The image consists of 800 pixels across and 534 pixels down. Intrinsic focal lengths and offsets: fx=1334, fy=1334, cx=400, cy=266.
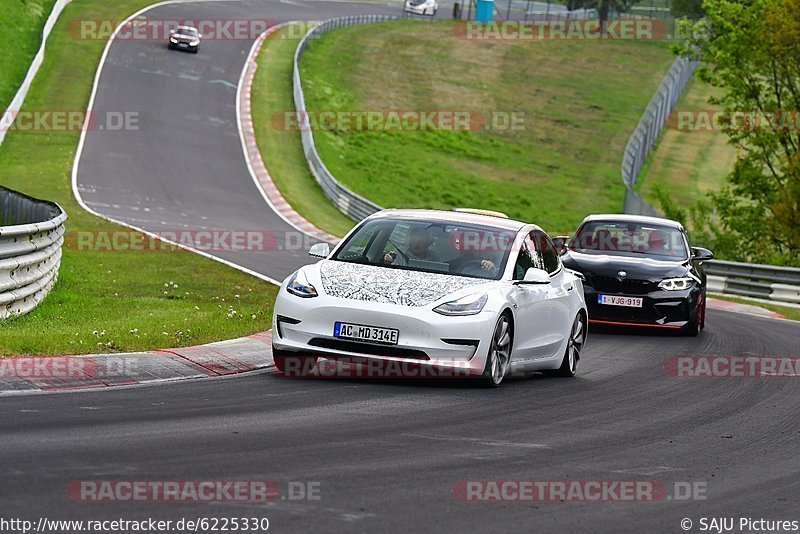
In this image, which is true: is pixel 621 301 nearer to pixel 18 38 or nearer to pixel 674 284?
pixel 674 284

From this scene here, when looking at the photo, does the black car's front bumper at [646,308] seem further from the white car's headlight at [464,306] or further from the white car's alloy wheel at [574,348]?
the white car's headlight at [464,306]

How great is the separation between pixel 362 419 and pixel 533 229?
4.28 meters

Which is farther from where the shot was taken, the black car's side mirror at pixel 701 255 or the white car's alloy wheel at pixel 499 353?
the black car's side mirror at pixel 701 255

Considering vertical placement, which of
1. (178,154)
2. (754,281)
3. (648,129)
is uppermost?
(754,281)

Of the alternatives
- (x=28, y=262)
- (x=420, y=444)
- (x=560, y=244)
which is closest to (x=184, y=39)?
(x=560, y=244)

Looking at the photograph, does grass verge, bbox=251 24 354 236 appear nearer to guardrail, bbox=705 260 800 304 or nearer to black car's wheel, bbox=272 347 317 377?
guardrail, bbox=705 260 800 304

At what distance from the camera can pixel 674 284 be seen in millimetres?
17969

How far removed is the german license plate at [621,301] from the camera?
17797 mm

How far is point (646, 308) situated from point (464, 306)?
290 inches

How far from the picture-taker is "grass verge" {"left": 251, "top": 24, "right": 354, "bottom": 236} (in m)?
38.1

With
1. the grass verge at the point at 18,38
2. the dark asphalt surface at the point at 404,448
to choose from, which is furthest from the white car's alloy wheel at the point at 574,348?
the grass verge at the point at 18,38

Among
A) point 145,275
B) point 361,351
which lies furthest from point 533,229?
point 145,275

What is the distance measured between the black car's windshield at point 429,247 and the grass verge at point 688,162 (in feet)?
127

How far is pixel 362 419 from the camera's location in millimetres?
9234
